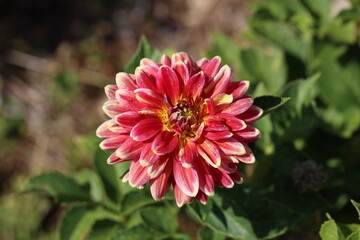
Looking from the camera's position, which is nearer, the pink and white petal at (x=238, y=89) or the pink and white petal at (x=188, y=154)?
the pink and white petal at (x=188, y=154)

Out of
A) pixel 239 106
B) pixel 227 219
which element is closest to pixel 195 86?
pixel 239 106

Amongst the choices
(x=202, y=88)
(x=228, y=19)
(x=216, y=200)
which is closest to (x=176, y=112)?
(x=202, y=88)

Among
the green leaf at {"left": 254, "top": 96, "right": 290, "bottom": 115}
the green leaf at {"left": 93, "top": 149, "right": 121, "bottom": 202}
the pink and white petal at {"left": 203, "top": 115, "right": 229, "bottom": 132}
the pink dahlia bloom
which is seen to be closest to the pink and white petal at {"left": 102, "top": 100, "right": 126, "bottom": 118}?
the pink dahlia bloom

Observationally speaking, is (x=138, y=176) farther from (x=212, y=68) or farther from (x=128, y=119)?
(x=212, y=68)

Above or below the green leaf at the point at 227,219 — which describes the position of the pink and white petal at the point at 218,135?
above

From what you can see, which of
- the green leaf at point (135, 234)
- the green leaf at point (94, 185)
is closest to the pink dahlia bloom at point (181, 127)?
the green leaf at point (135, 234)

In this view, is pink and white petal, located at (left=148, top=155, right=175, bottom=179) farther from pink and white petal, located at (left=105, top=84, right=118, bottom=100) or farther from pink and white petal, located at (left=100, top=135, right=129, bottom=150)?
pink and white petal, located at (left=105, top=84, right=118, bottom=100)

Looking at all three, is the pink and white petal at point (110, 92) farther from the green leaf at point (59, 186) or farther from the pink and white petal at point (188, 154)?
the green leaf at point (59, 186)

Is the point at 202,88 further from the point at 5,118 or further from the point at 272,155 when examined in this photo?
the point at 5,118
